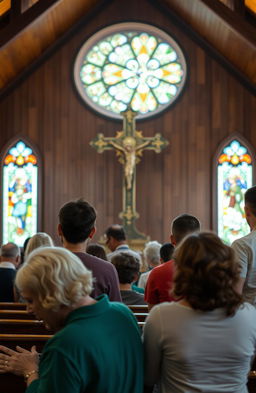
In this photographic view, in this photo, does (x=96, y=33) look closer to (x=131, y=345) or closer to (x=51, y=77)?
(x=51, y=77)

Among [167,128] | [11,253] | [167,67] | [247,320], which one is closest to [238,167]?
[167,128]

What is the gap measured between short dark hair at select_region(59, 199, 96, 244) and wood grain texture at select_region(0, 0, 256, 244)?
25.6ft

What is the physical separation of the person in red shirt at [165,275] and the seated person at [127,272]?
1.91 ft

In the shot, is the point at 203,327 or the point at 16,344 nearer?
the point at 203,327

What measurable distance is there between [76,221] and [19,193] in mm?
8166

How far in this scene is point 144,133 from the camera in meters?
10.6

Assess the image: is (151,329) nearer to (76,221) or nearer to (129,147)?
(76,221)

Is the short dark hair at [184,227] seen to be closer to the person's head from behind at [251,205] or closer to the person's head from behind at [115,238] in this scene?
Result: the person's head from behind at [251,205]

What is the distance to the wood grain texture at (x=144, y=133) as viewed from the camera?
10469 millimetres

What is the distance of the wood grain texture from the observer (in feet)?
34.3

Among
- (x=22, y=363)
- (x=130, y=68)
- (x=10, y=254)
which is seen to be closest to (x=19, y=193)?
(x=130, y=68)

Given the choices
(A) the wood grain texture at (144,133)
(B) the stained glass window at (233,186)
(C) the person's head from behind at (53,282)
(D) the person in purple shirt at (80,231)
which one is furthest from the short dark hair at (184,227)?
(B) the stained glass window at (233,186)

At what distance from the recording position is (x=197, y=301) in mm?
1606

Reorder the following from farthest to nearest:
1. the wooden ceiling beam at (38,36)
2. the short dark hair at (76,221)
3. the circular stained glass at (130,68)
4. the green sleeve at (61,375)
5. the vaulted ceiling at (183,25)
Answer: the circular stained glass at (130,68) < the wooden ceiling beam at (38,36) < the vaulted ceiling at (183,25) < the short dark hair at (76,221) < the green sleeve at (61,375)
